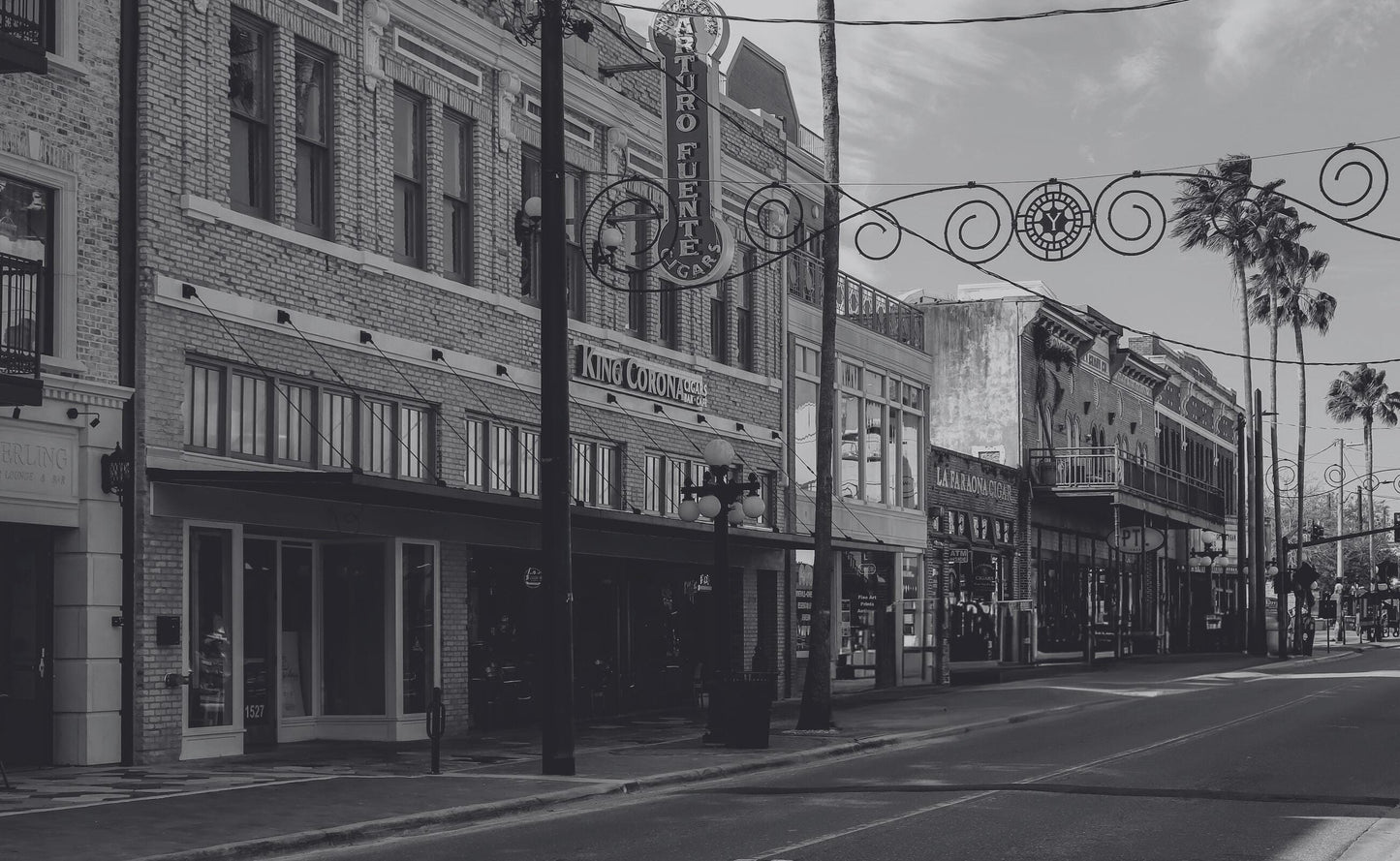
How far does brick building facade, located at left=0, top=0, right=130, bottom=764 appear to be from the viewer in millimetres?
16844

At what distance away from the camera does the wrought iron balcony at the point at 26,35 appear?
15.8 meters

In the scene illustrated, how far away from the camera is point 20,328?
53.9ft

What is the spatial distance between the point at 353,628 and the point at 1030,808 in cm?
987

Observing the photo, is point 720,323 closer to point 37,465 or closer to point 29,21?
point 37,465

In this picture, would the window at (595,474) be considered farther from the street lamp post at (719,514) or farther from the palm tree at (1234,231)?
the palm tree at (1234,231)

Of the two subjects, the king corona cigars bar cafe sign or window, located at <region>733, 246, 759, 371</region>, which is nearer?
the king corona cigars bar cafe sign

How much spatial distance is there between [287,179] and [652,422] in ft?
30.9

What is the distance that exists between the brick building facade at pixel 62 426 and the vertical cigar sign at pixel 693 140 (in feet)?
34.0

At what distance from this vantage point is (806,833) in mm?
13125

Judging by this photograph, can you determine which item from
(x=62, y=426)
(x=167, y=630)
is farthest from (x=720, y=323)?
(x=62, y=426)

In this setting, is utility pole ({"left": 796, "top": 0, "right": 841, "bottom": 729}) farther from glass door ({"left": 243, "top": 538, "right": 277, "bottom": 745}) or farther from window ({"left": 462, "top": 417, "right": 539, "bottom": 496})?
glass door ({"left": 243, "top": 538, "right": 277, "bottom": 745})

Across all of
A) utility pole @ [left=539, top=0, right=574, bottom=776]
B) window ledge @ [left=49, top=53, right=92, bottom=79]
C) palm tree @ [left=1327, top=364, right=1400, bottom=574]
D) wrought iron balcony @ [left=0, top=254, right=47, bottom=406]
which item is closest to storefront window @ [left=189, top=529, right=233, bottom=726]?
wrought iron balcony @ [left=0, top=254, right=47, bottom=406]

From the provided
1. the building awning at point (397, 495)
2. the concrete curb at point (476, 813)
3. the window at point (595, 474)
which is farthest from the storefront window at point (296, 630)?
the window at point (595, 474)

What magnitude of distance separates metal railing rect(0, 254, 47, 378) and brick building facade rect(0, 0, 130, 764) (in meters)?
0.04
